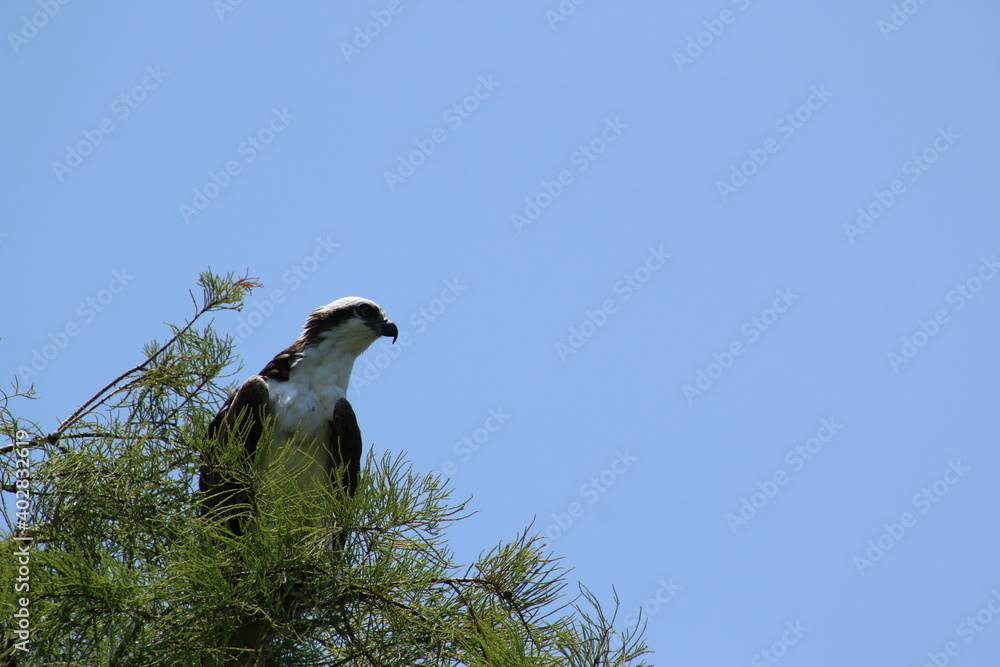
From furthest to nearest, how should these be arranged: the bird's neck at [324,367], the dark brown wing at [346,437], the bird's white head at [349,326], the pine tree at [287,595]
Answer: the bird's white head at [349,326] < the bird's neck at [324,367] < the dark brown wing at [346,437] < the pine tree at [287,595]

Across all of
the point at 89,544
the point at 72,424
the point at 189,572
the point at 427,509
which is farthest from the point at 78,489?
the point at 427,509

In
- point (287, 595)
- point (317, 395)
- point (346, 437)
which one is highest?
point (317, 395)

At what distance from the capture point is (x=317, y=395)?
5855 mm

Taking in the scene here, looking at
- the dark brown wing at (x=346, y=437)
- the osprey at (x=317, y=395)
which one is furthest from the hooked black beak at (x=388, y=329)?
the dark brown wing at (x=346, y=437)

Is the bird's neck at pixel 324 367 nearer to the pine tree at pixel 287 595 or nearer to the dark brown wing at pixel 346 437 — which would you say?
the dark brown wing at pixel 346 437

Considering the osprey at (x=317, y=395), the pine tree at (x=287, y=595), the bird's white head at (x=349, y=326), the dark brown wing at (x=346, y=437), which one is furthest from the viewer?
the bird's white head at (x=349, y=326)

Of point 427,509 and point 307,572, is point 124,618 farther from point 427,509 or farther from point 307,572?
point 427,509

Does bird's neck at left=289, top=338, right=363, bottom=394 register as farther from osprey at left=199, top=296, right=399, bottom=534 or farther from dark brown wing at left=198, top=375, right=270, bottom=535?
dark brown wing at left=198, top=375, right=270, bottom=535

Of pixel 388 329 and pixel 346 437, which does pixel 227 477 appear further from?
pixel 388 329

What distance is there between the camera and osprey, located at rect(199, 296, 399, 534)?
555cm

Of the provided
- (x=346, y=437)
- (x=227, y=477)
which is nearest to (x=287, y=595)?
(x=227, y=477)

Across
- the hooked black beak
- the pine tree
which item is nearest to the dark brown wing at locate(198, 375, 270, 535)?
the pine tree

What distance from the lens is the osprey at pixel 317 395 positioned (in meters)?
5.55

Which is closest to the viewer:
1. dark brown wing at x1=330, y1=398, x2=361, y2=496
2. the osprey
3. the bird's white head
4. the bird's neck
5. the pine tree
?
the pine tree
